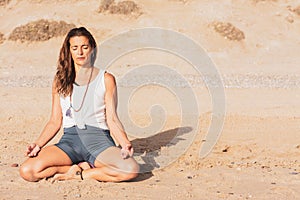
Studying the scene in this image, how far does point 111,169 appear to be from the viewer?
431 centimetres

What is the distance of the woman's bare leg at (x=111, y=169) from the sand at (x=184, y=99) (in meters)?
0.06

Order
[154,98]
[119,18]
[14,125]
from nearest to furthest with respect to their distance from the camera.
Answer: [14,125], [154,98], [119,18]

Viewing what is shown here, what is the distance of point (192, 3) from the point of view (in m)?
19.6

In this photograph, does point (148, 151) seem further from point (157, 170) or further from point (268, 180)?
point (268, 180)

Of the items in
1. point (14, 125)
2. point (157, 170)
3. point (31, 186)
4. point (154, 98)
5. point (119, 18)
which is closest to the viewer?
point (31, 186)

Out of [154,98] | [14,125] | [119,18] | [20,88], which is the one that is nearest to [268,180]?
[14,125]

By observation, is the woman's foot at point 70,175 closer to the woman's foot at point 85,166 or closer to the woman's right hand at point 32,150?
the woman's foot at point 85,166

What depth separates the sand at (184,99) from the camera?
14.5 ft

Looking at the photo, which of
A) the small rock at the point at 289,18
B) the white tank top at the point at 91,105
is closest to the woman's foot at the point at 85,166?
the white tank top at the point at 91,105

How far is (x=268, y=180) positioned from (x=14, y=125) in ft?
11.9

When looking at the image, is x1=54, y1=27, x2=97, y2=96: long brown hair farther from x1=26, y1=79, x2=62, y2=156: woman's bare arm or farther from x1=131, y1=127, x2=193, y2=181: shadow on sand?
x1=131, y1=127, x2=193, y2=181: shadow on sand

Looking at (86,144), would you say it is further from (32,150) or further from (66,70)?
(66,70)

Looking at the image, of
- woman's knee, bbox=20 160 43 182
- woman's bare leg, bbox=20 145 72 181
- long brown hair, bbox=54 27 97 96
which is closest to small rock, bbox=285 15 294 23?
long brown hair, bbox=54 27 97 96

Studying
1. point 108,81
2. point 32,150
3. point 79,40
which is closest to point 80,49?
point 79,40
